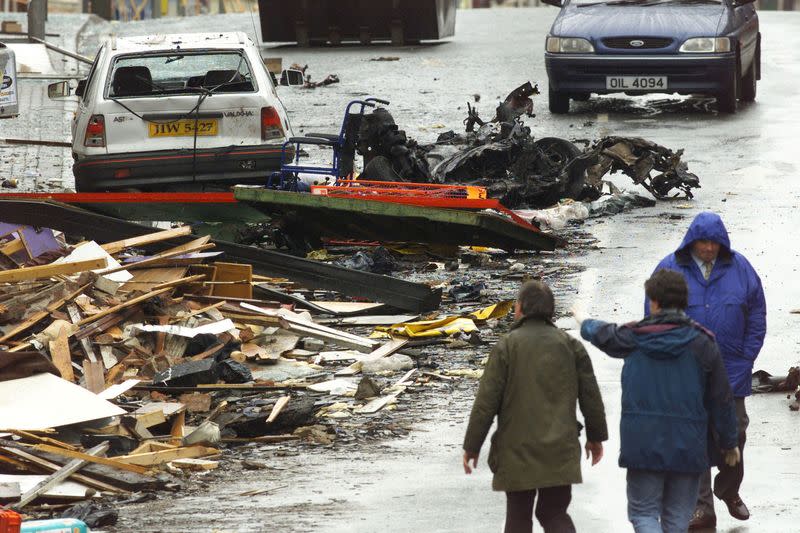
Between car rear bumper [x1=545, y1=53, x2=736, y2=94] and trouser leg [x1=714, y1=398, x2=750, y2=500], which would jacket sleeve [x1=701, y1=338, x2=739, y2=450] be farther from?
car rear bumper [x1=545, y1=53, x2=736, y2=94]

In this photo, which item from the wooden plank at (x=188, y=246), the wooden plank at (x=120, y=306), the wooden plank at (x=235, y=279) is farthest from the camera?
the wooden plank at (x=188, y=246)

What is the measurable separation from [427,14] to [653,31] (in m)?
9.84

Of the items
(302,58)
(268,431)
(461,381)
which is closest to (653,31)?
(302,58)

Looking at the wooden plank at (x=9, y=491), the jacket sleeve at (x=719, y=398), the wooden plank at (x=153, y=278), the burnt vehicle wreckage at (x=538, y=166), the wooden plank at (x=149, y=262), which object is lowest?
the wooden plank at (x=9, y=491)

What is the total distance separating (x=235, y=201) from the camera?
41.1 feet

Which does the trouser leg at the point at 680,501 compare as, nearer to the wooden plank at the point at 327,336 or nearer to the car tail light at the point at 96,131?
the wooden plank at the point at 327,336

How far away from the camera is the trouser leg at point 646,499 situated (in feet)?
19.2

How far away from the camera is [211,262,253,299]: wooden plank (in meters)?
10.9

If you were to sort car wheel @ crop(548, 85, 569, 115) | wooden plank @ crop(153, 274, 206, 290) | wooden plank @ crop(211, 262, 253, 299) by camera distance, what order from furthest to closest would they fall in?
car wheel @ crop(548, 85, 569, 115) < wooden plank @ crop(211, 262, 253, 299) < wooden plank @ crop(153, 274, 206, 290)

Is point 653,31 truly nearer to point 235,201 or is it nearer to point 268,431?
point 235,201

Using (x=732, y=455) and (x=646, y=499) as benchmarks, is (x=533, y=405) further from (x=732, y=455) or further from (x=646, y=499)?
(x=732, y=455)

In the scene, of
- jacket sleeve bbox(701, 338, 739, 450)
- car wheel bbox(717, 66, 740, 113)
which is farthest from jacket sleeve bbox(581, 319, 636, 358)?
car wheel bbox(717, 66, 740, 113)

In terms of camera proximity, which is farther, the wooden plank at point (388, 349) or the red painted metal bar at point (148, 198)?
the red painted metal bar at point (148, 198)

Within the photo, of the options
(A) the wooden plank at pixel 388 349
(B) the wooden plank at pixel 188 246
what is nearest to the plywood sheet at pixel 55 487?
(A) the wooden plank at pixel 388 349
